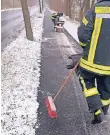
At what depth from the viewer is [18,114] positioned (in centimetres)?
555

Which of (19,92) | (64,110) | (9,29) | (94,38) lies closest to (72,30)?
(9,29)

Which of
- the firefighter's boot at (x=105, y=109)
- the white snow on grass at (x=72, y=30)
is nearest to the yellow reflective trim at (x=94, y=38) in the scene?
the firefighter's boot at (x=105, y=109)

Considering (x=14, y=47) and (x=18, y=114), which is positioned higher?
(x=18, y=114)

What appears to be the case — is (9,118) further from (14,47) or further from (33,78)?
(14,47)

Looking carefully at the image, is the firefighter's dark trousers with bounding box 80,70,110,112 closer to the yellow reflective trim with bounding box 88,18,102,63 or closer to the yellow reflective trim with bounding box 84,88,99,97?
the yellow reflective trim with bounding box 84,88,99,97

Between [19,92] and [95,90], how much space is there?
225 cm

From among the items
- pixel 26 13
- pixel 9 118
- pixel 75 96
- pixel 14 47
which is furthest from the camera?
pixel 26 13

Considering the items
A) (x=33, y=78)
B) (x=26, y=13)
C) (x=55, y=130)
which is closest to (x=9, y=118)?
(x=55, y=130)

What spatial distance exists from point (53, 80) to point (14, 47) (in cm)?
569

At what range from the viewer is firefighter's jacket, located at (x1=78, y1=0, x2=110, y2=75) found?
181 inches

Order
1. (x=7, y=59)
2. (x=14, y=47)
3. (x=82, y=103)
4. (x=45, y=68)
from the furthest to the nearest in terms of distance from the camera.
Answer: (x=14, y=47) → (x=7, y=59) → (x=45, y=68) → (x=82, y=103)

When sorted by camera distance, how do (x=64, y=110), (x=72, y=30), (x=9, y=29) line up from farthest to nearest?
1. (x=72, y=30)
2. (x=9, y=29)
3. (x=64, y=110)

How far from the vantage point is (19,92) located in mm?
6762

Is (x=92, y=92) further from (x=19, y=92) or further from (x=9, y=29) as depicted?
(x=9, y=29)
